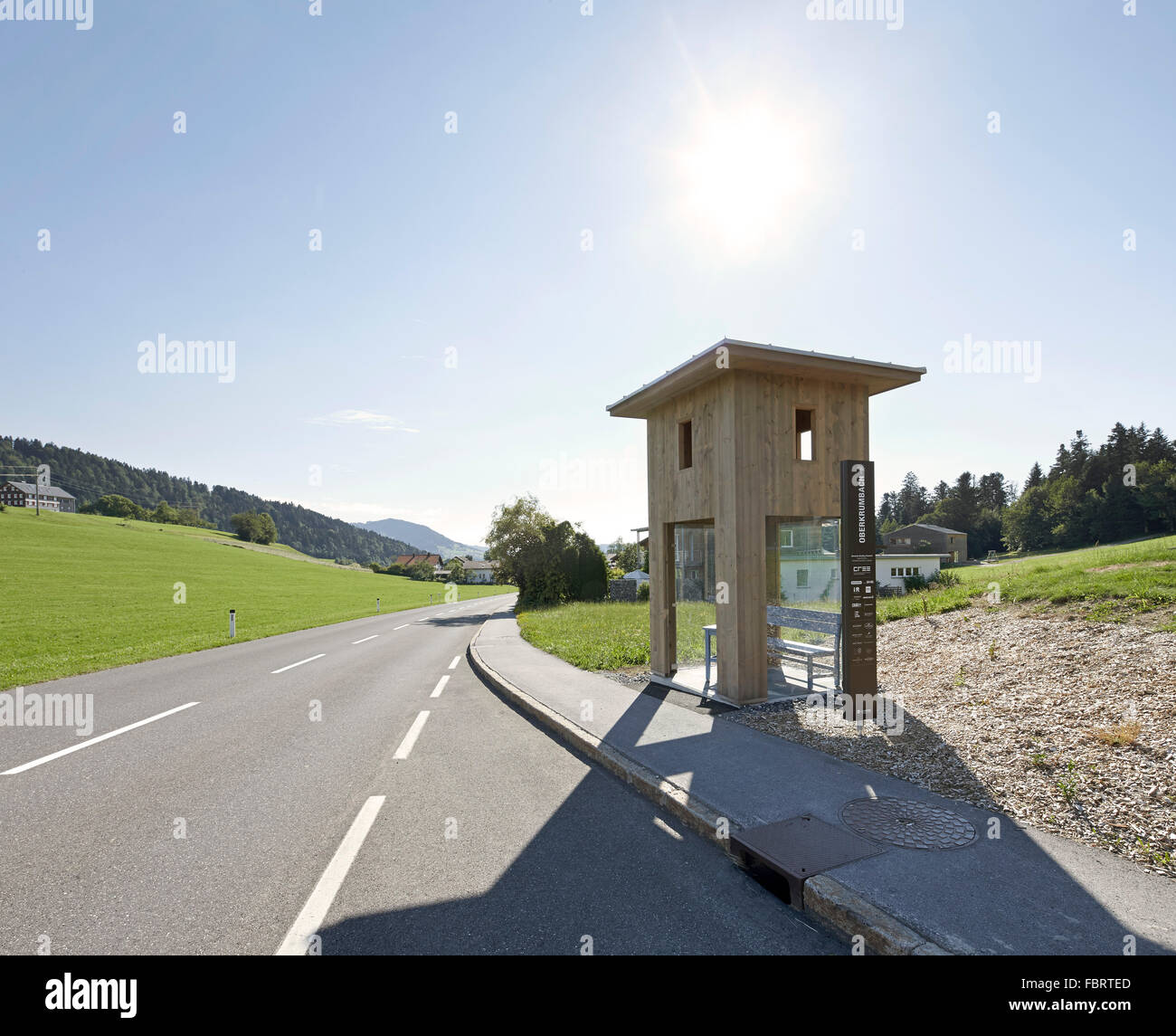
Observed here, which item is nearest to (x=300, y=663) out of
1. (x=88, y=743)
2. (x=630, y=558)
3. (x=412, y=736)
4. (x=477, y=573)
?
(x=88, y=743)

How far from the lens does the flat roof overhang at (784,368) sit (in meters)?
7.46

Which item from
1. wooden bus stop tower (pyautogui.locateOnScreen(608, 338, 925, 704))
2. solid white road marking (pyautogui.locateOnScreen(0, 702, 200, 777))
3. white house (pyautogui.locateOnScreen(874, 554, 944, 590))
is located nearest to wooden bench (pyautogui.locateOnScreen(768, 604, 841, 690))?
wooden bus stop tower (pyautogui.locateOnScreen(608, 338, 925, 704))

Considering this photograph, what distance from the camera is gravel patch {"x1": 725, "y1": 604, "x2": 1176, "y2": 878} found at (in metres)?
4.20

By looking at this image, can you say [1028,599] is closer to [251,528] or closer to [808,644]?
[808,644]

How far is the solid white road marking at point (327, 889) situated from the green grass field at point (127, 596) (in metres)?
10.4

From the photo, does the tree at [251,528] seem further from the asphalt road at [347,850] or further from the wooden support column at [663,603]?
the asphalt road at [347,850]

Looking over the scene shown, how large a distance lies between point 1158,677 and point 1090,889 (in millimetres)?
4207

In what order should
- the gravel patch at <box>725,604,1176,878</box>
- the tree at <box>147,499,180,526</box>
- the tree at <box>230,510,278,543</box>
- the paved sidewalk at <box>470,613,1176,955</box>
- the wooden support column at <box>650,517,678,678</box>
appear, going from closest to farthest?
1. the paved sidewalk at <box>470,613,1176,955</box>
2. the gravel patch at <box>725,604,1176,878</box>
3. the wooden support column at <box>650,517,678,678</box>
4. the tree at <box>230,510,278,543</box>
5. the tree at <box>147,499,180,526</box>

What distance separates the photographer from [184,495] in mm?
133875

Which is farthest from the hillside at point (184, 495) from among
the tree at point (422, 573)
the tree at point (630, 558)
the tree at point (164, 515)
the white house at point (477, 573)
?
the tree at point (630, 558)

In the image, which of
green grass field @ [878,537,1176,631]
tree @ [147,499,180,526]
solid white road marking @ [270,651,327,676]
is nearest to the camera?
green grass field @ [878,537,1176,631]

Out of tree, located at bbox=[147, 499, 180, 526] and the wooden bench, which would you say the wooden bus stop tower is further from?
tree, located at bbox=[147, 499, 180, 526]

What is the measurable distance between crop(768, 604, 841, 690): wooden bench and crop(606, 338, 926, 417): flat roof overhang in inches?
133

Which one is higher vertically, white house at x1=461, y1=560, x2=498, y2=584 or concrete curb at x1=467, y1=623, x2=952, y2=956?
concrete curb at x1=467, y1=623, x2=952, y2=956
